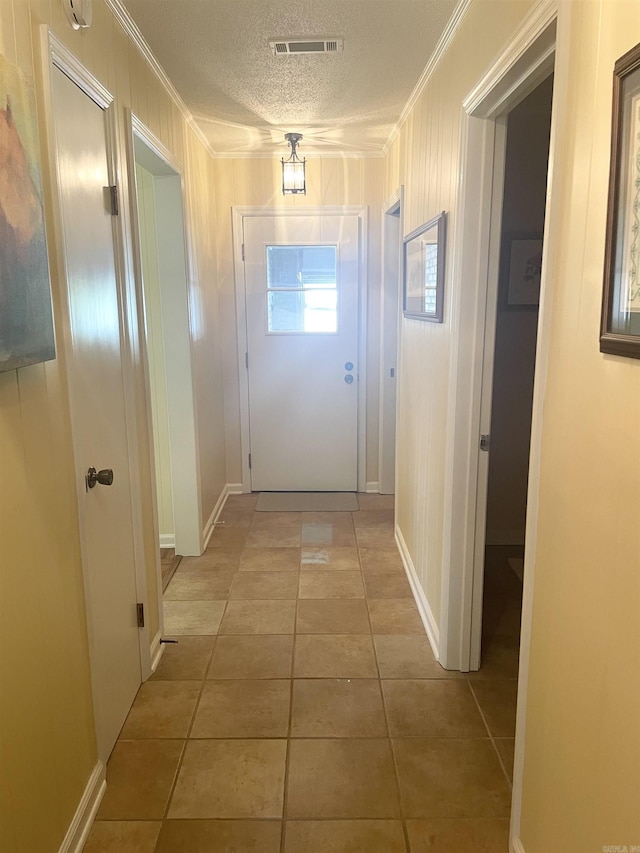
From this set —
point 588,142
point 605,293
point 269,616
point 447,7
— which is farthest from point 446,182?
point 269,616

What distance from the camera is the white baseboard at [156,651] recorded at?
2.39m

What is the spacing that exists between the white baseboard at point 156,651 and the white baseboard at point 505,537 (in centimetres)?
207

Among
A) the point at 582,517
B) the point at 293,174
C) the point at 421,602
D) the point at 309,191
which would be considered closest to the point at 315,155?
the point at 309,191

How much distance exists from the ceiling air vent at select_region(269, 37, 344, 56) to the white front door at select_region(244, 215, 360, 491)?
67.1 inches

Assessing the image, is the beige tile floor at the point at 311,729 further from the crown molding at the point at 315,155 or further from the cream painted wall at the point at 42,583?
the crown molding at the point at 315,155

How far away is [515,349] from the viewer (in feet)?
11.1

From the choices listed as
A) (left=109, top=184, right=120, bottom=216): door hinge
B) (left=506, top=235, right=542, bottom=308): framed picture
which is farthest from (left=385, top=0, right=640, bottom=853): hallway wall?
(left=506, top=235, right=542, bottom=308): framed picture

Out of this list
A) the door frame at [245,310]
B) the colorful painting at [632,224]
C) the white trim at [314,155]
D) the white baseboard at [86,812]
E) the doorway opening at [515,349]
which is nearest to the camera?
the colorful painting at [632,224]

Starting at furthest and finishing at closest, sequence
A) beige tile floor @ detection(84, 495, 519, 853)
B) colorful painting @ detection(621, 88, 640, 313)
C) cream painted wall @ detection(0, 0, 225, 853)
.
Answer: beige tile floor @ detection(84, 495, 519, 853) → cream painted wall @ detection(0, 0, 225, 853) → colorful painting @ detection(621, 88, 640, 313)

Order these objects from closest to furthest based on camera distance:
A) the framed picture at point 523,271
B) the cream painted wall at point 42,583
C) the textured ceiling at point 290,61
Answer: the cream painted wall at point 42,583
the textured ceiling at point 290,61
the framed picture at point 523,271

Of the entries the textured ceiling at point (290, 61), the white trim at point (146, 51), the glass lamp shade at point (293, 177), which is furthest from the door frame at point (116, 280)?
the glass lamp shade at point (293, 177)

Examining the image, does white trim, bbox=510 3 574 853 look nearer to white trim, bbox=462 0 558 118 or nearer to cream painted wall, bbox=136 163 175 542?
white trim, bbox=462 0 558 118

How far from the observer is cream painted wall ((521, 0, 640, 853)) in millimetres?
1003

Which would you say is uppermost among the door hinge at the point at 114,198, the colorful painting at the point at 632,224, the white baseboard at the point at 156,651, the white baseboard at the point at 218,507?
the door hinge at the point at 114,198
